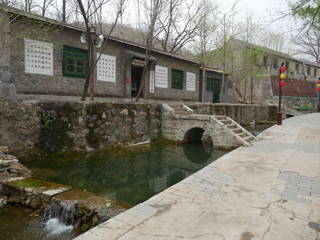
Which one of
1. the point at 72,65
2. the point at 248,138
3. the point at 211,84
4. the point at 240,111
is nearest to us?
the point at 248,138

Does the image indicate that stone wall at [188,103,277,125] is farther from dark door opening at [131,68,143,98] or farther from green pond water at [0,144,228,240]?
green pond water at [0,144,228,240]

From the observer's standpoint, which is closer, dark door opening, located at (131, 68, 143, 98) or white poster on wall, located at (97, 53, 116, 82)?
white poster on wall, located at (97, 53, 116, 82)

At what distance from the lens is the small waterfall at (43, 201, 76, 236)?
3.74 m

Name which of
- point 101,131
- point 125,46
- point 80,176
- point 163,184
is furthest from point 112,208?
point 125,46

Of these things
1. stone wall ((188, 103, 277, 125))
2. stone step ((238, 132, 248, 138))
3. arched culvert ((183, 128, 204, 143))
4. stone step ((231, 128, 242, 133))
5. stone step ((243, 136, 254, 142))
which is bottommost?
arched culvert ((183, 128, 204, 143))

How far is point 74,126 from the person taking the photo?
8.03 m

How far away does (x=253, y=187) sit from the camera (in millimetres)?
3658

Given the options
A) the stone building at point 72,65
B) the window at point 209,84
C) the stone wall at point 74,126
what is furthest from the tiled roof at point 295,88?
the stone wall at point 74,126

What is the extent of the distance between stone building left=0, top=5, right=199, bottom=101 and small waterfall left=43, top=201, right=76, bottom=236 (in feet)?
19.6

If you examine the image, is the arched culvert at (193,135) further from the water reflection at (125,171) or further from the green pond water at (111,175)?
the water reflection at (125,171)

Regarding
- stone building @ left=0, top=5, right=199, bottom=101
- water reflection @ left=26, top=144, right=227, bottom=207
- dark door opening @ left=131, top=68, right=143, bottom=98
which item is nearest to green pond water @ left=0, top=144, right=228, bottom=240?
water reflection @ left=26, top=144, right=227, bottom=207

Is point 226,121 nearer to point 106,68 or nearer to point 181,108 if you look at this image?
point 181,108

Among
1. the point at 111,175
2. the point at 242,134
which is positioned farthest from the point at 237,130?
the point at 111,175

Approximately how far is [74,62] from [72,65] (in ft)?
0.64
